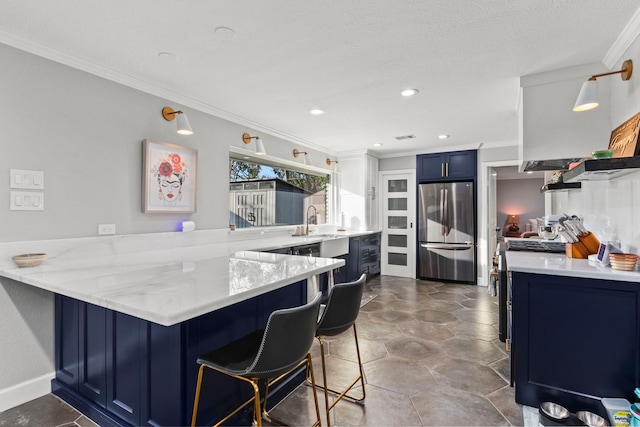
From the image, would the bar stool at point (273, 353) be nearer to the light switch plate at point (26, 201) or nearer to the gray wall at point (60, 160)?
the gray wall at point (60, 160)

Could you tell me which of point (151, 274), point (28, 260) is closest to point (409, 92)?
point (151, 274)

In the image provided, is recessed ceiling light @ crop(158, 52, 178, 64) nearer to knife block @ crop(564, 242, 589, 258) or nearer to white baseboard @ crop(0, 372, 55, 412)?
white baseboard @ crop(0, 372, 55, 412)

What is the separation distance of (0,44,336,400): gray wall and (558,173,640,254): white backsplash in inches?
139

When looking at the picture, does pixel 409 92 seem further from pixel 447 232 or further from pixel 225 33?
pixel 447 232

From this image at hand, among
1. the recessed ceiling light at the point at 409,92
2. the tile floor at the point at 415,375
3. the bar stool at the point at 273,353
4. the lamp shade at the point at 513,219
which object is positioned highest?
the recessed ceiling light at the point at 409,92

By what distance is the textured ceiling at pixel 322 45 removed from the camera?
5.94 ft

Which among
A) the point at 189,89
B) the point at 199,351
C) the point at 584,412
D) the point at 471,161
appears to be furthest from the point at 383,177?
the point at 199,351

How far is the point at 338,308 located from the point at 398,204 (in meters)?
4.75

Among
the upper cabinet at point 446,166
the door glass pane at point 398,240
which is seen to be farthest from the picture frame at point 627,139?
the door glass pane at point 398,240

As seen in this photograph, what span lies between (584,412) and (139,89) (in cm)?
391

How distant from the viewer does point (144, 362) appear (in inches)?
61.9

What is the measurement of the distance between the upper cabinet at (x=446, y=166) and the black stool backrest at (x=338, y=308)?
4.42m

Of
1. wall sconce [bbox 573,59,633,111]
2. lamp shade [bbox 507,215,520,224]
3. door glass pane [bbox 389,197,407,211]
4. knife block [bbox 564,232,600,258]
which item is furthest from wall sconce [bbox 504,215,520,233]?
wall sconce [bbox 573,59,633,111]

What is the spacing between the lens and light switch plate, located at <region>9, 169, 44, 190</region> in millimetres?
2080
